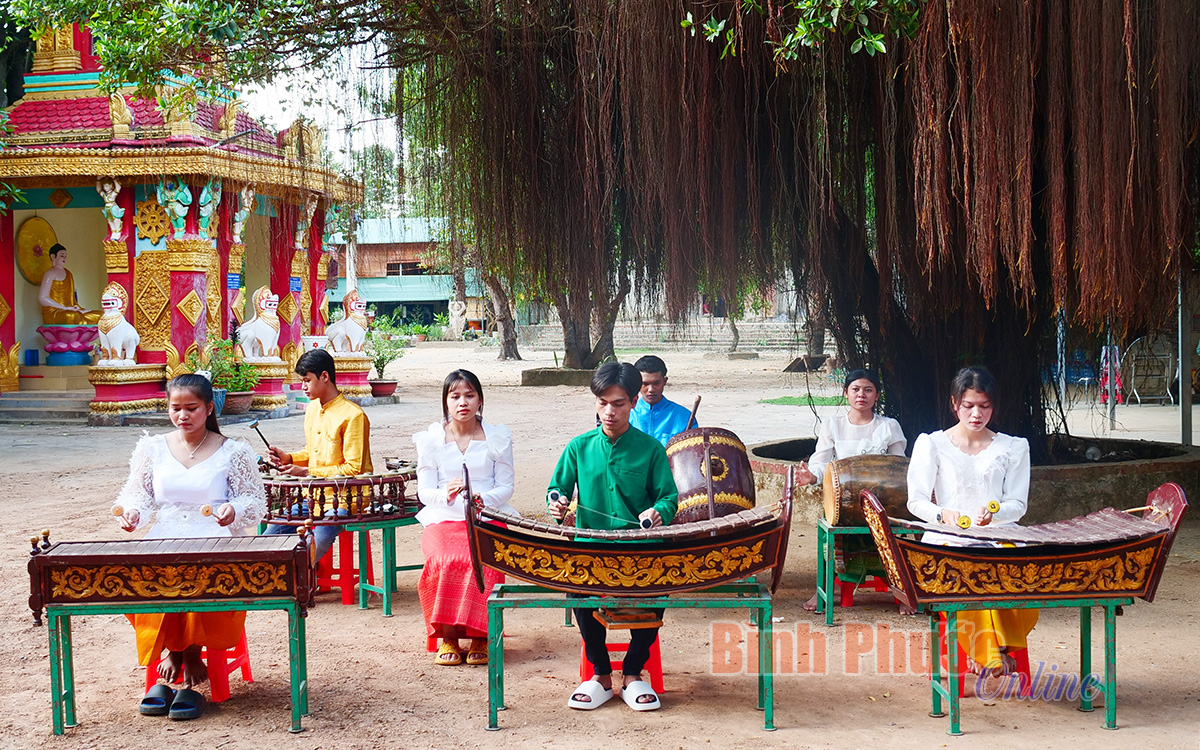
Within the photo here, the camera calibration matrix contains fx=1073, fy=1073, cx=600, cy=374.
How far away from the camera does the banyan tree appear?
4.70 metres

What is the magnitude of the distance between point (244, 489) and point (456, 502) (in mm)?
973

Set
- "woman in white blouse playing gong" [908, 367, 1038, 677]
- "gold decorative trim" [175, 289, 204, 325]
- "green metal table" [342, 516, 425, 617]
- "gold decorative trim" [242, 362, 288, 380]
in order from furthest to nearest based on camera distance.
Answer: "gold decorative trim" [242, 362, 288, 380] → "gold decorative trim" [175, 289, 204, 325] → "green metal table" [342, 516, 425, 617] → "woman in white blouse playing gong" [908, 367, 1038, 677]

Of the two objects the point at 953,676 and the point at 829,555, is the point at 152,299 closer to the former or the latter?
the point at 829,555

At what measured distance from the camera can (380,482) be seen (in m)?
5.39

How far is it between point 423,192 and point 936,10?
3.13m

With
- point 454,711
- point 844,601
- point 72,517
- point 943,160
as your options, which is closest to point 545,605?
point 454,711

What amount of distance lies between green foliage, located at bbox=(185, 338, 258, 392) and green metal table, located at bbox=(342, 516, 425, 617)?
416 inches

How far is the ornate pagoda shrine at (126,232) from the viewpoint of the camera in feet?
50.3

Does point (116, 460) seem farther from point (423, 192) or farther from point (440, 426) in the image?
point (440, 426)

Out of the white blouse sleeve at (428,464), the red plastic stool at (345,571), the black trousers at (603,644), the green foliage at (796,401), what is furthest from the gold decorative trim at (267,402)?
the black trousers at (603,644)

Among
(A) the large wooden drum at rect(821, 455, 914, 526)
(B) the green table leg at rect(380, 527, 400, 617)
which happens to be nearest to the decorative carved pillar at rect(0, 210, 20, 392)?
(B) the green table leg at rect(380, 527, 400, 617)

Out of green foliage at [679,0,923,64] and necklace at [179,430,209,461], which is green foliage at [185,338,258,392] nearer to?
necklace at [179,430,209,461]

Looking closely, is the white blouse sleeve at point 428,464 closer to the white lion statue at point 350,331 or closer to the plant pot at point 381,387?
the white lion statue at point 350,331

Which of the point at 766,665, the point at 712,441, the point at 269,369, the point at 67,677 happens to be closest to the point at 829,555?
the point at 712,441
